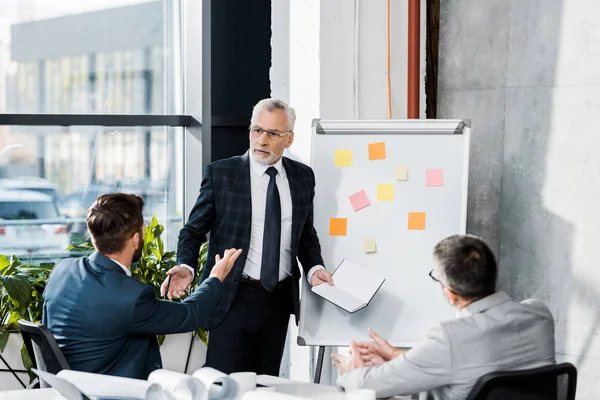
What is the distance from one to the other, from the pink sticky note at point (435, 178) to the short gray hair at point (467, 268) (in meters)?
1.56

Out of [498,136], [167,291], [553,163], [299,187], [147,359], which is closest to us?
[147,359]

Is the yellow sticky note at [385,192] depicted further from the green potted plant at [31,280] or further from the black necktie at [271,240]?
the green potted plant at [31,280]

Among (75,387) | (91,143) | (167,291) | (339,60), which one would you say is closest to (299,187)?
(167,291)

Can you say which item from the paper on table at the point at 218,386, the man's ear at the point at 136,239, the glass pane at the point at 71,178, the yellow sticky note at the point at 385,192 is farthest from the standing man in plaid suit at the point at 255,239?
the glass pane at the point at 71,178

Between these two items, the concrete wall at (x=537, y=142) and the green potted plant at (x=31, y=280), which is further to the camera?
the green potted plant at (x=31, y=280)

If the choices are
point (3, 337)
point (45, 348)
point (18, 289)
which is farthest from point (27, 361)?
point (45, 348)

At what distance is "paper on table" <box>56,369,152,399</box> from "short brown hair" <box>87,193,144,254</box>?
44cm

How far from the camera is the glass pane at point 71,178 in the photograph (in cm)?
485

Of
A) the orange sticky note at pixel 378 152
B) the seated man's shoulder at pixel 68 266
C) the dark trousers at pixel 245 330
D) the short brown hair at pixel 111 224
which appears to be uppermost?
the orange sticky note at pixel 378 152

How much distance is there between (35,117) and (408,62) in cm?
211

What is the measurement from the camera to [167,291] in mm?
3295

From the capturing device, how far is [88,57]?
507cm

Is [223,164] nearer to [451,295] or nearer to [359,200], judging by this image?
[359,200]

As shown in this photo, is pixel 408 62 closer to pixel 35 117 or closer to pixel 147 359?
pixel 35 117
